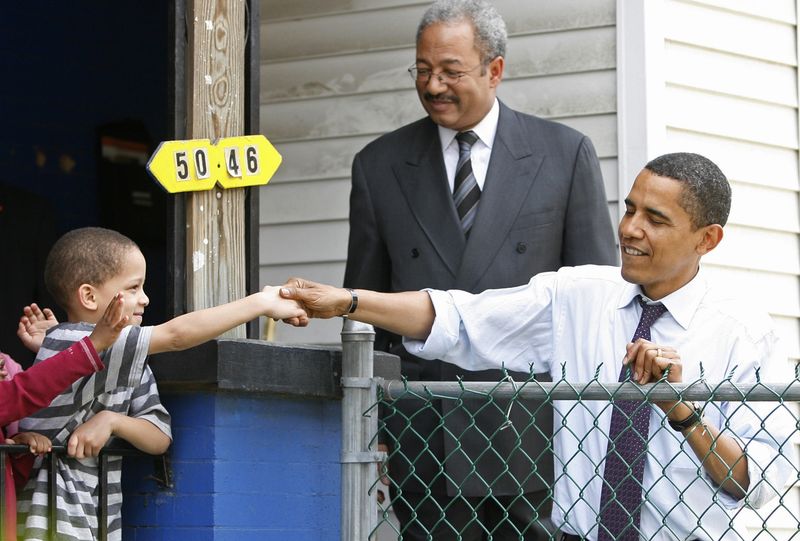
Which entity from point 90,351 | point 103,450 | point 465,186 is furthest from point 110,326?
point 465,186

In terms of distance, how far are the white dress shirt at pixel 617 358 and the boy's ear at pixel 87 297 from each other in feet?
3.25

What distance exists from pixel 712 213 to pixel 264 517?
57.6 inches

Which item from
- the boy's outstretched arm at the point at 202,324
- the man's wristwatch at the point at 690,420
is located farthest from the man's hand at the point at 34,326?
the man's wristwatch at the point at 690,420

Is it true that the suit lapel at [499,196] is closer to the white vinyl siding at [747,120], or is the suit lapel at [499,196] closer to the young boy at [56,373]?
the white vinyl siding at [747,120]

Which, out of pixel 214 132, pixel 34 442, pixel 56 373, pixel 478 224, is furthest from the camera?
pixel 478 224

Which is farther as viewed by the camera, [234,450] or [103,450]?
[234,450]

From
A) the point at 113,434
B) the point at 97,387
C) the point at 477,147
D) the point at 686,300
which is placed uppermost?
the point at 477,147

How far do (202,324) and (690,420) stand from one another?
3.94 ft

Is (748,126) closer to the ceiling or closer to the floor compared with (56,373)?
closer to the ceiling

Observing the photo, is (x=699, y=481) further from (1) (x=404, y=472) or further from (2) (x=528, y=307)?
(1) (x=404, y=472)

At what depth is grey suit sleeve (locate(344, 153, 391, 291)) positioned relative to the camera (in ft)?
15.7

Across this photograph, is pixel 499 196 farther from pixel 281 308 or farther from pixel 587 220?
pixel 281 308

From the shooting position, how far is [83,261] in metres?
3.43

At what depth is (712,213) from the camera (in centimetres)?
379
